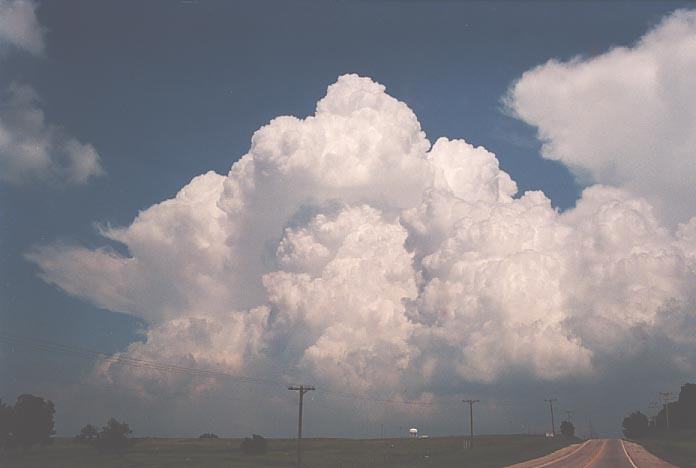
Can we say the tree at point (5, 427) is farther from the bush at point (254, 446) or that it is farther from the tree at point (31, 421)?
the bush at point (254, 446)

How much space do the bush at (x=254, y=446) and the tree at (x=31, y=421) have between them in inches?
2017

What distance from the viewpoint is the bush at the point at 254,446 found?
508 feet

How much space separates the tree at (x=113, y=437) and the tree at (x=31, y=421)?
51.1 ft

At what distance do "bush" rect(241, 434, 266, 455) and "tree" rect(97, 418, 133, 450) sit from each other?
29734mm

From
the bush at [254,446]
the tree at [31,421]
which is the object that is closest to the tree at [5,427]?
the tree at [31,421]

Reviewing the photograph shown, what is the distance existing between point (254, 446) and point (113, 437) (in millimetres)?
34784

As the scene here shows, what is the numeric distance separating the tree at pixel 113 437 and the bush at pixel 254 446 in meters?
29.7

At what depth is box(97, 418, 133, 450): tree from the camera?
159250 millimetres

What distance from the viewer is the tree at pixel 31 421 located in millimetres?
161625

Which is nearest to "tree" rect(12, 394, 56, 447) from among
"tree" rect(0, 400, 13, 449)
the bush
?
"tree" rect(0, 400, 13, 449)

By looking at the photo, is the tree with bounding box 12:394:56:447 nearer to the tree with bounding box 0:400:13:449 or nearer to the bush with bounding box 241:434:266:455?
the tree with bounding box 0:400:13:449

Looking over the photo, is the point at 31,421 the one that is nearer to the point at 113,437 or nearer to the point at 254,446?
the point at 113,437

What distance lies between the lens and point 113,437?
15962 centimetres

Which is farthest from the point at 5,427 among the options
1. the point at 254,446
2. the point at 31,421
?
the point at 254,446
